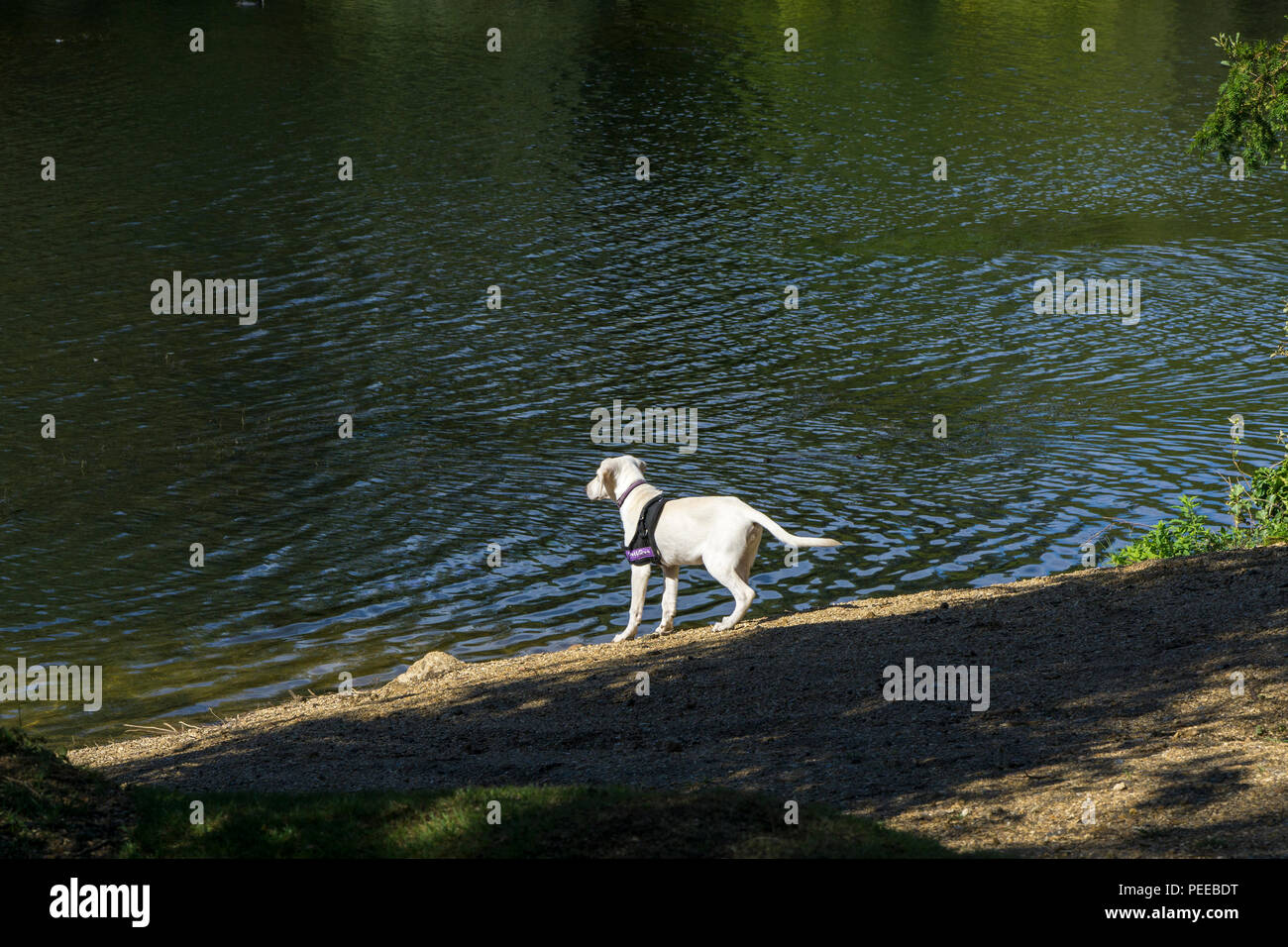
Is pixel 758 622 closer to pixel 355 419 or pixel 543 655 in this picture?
pixel 543 655

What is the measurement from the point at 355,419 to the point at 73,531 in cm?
584

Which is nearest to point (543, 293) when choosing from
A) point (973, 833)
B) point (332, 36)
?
point (973, 833)

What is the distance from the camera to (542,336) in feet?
93.7

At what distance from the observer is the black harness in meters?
13.6

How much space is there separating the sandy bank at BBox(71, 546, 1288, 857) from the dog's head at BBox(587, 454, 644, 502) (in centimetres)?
160

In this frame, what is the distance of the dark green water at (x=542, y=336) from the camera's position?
57.0ft

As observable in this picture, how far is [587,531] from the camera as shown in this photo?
19.1 m

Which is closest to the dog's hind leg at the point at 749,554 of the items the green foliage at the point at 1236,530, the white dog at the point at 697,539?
the white dog at the point at 697,539

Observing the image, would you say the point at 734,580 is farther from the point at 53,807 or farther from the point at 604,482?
the point at 53,807

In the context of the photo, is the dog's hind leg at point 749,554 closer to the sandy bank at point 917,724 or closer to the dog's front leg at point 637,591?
the sandy bank at point 917,724

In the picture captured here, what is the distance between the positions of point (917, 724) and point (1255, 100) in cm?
1062

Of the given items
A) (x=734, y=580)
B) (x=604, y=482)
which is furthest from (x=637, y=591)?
(x=604, y=482)

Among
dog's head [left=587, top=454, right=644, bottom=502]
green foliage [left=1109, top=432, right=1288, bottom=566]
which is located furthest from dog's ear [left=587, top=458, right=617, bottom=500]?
green foliage [left=1109, top=432, right=1288, bottom=566]

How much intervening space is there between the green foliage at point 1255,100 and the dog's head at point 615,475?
8.78 m
